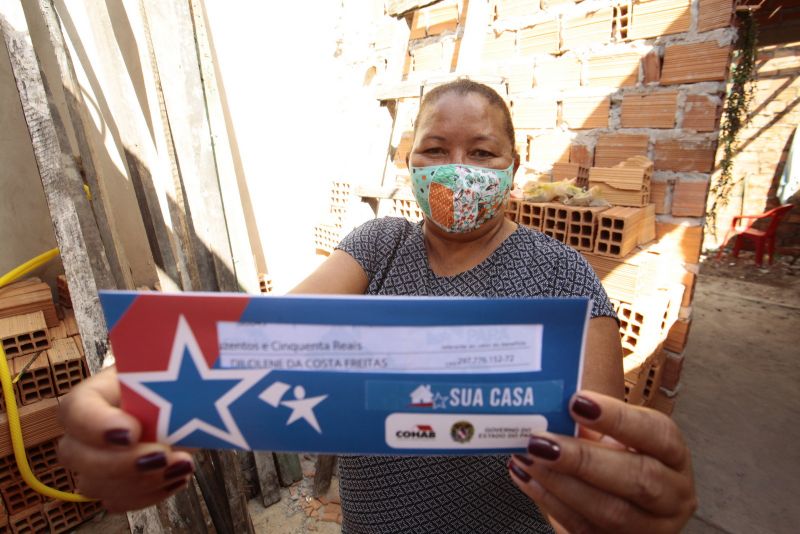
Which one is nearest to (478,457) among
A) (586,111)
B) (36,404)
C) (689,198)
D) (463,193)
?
(463,193)

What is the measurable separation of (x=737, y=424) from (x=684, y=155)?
2265 mm

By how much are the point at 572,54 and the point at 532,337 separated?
280cm

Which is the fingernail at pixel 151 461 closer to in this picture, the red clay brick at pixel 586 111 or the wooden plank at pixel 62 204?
the wooden plank at pixel 62 204

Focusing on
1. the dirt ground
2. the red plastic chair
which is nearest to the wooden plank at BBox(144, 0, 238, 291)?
the dirt ground

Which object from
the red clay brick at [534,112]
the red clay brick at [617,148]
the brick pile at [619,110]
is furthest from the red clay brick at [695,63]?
the red clay brick at [534,112]

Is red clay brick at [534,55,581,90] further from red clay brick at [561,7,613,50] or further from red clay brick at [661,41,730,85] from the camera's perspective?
red clay brick at [661,41,730,85]

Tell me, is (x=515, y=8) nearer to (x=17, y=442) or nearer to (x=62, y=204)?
(x=62, y=204)

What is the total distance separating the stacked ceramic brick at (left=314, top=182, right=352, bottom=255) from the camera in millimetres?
3967

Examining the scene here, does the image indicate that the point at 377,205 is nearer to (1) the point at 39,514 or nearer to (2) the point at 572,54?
(2) the point at 572,54

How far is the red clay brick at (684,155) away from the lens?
2.40 metres

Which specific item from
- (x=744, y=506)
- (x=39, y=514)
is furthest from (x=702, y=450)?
(x=39, y=514)

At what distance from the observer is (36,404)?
94.0 inches

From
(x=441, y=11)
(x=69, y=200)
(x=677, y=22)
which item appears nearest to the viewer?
(x=69, y=200)

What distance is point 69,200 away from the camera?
75.2 inches
